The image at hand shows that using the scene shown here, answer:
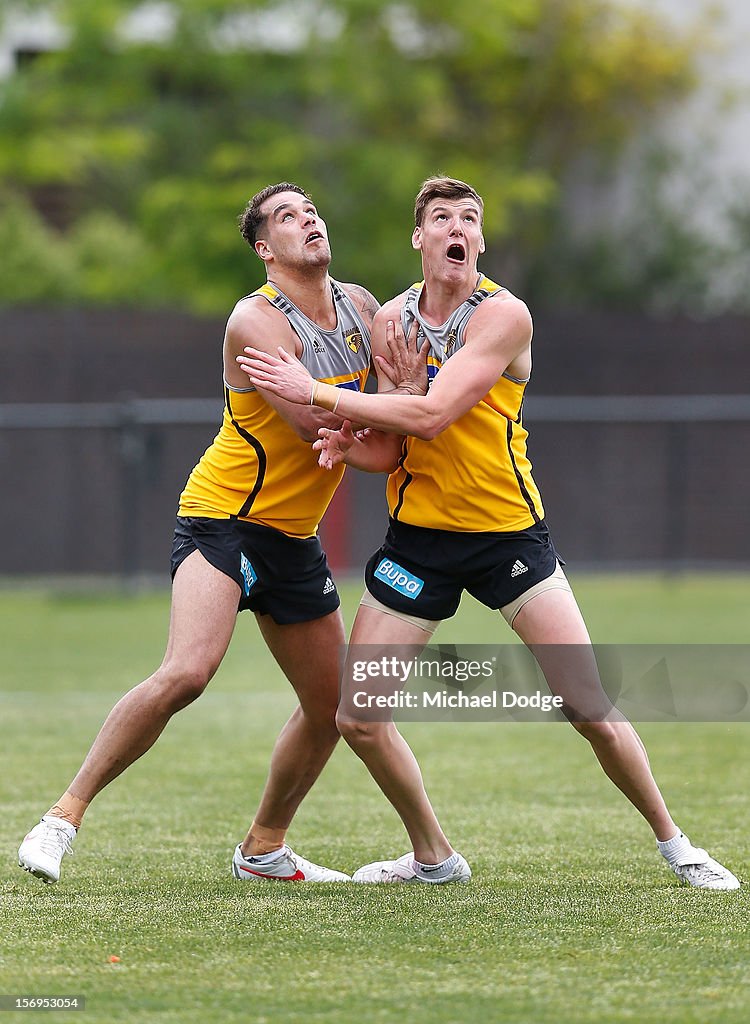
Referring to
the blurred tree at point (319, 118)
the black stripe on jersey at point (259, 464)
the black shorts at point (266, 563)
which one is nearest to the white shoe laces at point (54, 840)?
the black shorts at point (266, 563)

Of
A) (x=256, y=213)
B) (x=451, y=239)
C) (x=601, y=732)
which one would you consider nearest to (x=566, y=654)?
(x=601, y=732)

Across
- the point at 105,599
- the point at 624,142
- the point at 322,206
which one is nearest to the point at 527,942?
the point at 105,599

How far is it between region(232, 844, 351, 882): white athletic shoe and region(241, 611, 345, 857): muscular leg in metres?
0.04

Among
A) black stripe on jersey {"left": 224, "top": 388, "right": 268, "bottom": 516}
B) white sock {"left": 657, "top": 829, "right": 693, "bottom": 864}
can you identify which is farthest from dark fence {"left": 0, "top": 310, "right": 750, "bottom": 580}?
white sock {"left": 657, "top": 829, "right": 693, "bottom": 864}

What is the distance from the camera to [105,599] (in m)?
16.1

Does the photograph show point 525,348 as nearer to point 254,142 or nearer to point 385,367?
point 385,367

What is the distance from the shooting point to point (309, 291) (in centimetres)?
541

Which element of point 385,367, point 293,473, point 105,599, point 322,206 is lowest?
point 105,599

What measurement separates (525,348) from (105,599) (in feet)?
37.8

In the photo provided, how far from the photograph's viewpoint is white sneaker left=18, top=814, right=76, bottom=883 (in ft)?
15.9

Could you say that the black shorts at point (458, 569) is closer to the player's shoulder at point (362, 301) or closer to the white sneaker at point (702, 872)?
the player's shoulder at point (362, 301)

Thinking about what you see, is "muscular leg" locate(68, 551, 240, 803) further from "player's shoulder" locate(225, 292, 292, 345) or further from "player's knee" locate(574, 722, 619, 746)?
"player's knee" locate(574, 722, 619, 746)

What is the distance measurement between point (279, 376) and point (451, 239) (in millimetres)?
754

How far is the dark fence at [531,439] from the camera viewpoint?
17203 millimetres
